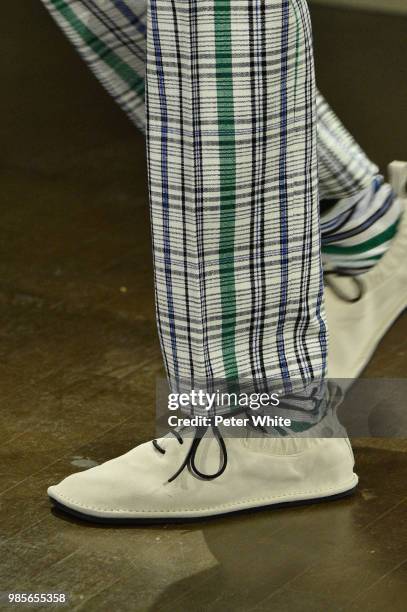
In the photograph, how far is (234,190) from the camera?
3.42 ft

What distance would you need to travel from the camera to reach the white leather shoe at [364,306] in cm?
131

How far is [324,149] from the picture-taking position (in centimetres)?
126

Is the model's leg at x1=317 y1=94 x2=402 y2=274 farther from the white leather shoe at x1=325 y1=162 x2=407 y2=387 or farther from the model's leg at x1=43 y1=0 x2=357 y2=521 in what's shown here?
the model's leg at x1=43 y1=0 x2=357 y2=521

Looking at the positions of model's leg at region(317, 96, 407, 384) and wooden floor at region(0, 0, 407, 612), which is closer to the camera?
wooden floor at region(0, 0, 407, 612)

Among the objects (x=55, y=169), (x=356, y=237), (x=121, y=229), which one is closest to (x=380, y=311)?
(x=356, y=237)

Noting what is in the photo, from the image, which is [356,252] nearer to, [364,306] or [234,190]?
[364,306]

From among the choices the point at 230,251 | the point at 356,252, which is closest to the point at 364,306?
the point at 356,252

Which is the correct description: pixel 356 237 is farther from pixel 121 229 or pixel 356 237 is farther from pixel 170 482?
pixel 121 229

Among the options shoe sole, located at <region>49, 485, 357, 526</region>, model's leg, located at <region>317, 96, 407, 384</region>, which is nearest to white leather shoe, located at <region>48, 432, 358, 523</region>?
shoe sole, located at <region>49, 485, 357, 526</region>

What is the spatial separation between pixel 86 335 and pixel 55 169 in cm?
76

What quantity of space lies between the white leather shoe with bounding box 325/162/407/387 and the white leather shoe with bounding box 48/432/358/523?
178 mm

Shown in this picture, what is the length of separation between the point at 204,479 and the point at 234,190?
28cm

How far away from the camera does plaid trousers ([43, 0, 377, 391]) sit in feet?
3.29

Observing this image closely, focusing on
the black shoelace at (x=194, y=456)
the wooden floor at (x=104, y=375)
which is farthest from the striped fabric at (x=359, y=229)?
the black shoelace at (x=194, y=456)
